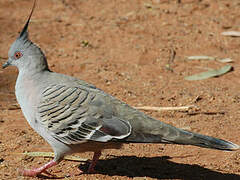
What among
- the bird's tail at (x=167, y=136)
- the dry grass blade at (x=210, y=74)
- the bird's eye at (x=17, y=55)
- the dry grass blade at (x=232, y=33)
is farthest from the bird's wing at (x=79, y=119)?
the dry grass blade at (x=232, y=33)

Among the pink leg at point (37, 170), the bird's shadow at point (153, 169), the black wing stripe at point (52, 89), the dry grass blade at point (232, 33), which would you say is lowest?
the bird's shadow at point (153, 169)

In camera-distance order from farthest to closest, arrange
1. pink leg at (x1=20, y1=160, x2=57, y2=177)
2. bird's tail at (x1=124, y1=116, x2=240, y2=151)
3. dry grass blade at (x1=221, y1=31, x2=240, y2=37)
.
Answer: dry grass blade at (x1=221, y1=31, x2=240, y2=37) < pink leg at (x1=20, y1=160, x2=57, y2=177) < bird's tail at (x1=124, y1=116, x2=240, y2=151)

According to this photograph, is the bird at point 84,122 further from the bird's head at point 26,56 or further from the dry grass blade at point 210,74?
the dry grass blade at point 210,74

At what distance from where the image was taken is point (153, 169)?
504 cm

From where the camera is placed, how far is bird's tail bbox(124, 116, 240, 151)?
14.1 feet

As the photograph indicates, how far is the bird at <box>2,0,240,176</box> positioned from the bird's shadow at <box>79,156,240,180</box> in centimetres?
30

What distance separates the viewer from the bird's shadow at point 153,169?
4836 mm

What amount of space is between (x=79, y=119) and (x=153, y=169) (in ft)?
3.70

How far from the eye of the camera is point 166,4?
10.5 metres

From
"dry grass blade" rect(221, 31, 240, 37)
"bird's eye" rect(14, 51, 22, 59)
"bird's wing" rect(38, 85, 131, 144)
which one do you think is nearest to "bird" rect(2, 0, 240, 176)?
"bird's wing" rect(38, 85, 131, 144)

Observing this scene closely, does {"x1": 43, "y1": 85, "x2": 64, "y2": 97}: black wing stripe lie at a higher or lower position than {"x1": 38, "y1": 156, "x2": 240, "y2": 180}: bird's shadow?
higher

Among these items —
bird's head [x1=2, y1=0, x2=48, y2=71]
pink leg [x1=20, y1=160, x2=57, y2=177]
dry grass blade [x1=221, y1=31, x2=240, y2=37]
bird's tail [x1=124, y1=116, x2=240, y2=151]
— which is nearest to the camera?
bird's tail [x1=124, y1=116, x2=240, y2=151]

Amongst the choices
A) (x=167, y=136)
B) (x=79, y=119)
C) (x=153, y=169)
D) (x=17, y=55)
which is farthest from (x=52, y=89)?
(x=153, y=169)

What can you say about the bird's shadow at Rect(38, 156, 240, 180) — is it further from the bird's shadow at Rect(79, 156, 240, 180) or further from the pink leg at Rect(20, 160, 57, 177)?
the pink leg at Rect(20, 160, 57, 177)
